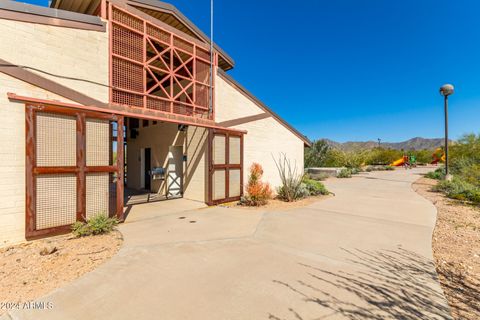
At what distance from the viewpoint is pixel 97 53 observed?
516 cm

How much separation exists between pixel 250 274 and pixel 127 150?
11.9m

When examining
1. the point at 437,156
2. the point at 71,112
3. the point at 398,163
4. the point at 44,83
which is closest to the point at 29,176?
the point at 71,112

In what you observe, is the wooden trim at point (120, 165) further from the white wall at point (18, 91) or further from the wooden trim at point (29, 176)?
the wooden trim at point (29, 176)

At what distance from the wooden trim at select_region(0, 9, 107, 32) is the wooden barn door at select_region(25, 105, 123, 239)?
176 centimetres

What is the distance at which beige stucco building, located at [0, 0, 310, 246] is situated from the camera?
4133 millimetres

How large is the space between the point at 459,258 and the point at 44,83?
28.0ft

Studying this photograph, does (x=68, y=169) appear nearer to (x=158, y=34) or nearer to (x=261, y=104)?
(x=158, y=34)

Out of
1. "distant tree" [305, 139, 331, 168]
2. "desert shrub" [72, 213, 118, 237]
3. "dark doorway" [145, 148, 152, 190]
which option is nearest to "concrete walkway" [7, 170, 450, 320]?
"desert shrub" [72, 213, 118, 237]

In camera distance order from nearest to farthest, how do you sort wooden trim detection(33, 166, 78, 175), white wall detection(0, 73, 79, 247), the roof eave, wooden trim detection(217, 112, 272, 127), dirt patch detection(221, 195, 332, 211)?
white wall detection(0, 73, 79, 247) < wooden trim detection(33, 166, 78, 175) < the roof eave < dirt patch detection(221, 195, 332, 211) < wooden trim detection(217, 112, 272, 127)

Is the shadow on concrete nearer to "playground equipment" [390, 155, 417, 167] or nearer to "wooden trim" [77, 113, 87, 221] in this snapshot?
"wooden trim" [77, 113, 87, 221]

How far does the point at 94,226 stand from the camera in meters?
4.60

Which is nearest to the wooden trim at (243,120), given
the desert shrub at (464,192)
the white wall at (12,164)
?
the white wall at (12,164)

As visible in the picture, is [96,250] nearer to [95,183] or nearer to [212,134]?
[95,183]

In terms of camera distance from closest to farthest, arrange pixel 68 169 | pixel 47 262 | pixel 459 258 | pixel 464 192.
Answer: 1. pixel 47 262
2. pixel 459 258
3. pixel 68 169
4. pixel 464 192
